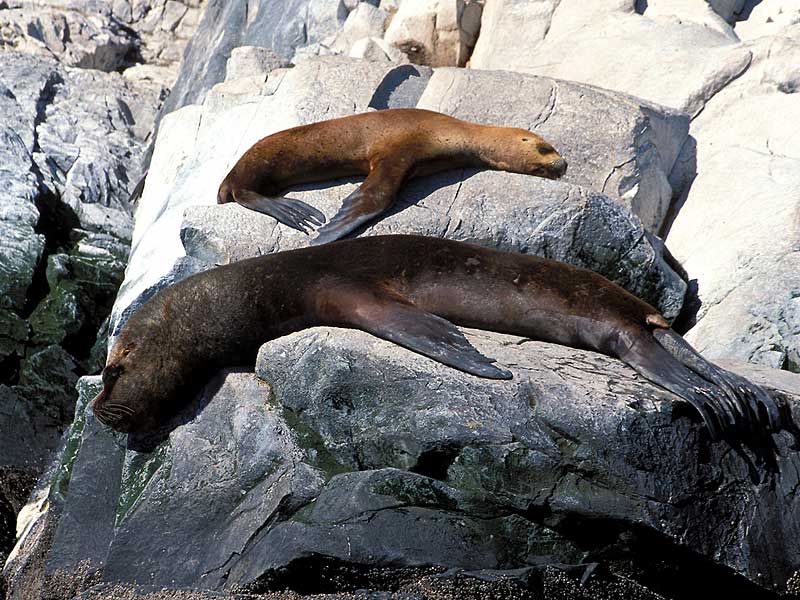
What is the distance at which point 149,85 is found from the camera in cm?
1455

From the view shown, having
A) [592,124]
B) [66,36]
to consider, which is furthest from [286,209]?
[66,36]

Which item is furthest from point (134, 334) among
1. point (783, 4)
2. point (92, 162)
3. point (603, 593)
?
point (783, 4)

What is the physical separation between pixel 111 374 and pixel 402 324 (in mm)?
1448

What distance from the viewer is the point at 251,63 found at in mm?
10711

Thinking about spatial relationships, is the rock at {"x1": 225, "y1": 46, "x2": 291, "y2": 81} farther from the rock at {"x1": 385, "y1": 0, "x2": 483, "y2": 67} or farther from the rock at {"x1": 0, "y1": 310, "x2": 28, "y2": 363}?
the rock at {"x1": 0, "y1": 310, "x2": 28, "y2": 363}

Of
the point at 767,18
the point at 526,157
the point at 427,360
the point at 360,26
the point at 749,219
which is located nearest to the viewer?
the point at 427,360

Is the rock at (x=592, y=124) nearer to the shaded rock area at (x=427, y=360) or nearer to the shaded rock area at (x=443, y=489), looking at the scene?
the shaded rock area at (x=427, y=360)

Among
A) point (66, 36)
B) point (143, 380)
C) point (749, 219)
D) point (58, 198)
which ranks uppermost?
point (143, 380)

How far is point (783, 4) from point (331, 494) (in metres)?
9.05

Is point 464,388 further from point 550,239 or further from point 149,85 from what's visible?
point 149,85

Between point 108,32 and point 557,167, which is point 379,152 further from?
point 108,32

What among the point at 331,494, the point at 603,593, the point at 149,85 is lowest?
the point at 149,85

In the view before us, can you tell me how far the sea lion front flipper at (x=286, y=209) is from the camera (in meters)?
6.77

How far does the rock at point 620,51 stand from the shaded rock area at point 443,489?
5319mm
